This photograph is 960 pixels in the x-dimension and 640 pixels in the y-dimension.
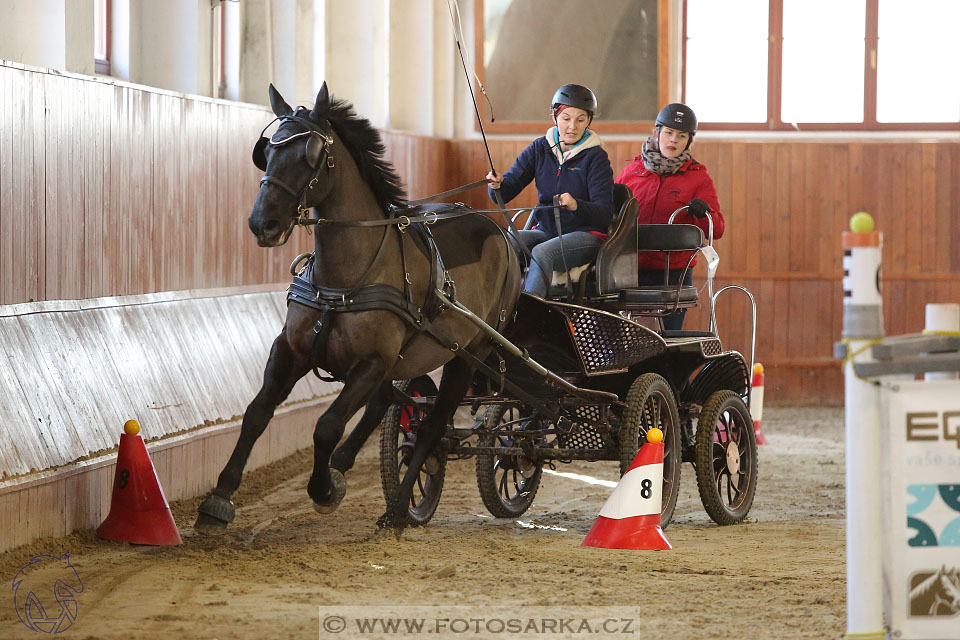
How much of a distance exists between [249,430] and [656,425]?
2175 millimetres

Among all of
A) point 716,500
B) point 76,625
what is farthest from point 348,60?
point 76,625

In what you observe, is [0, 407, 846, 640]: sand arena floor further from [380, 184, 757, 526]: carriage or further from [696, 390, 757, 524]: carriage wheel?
[380, 184, 757, 526]: carriage

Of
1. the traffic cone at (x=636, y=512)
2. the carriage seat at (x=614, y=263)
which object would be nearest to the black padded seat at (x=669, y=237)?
the carriage seat at (x=614, y=263)

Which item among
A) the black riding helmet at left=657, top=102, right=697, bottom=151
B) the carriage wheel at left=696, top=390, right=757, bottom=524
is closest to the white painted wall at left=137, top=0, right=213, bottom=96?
the black riding helmet at left=657, top=102, right=697, bottom=151

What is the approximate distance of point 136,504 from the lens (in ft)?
16.6

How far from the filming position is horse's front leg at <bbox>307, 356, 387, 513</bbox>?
4.86 metres

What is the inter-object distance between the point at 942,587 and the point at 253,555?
107 inches

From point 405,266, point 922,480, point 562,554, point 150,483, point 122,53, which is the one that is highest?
point 122,53

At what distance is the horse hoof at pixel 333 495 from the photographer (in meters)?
5.10

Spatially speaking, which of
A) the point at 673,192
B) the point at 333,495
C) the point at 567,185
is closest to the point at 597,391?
the point at 567,185

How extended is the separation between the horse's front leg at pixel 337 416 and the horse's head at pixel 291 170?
630 mm

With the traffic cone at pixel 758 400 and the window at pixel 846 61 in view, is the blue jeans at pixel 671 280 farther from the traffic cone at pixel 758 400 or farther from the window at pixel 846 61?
the window at pixel 846 61

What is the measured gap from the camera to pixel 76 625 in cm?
379

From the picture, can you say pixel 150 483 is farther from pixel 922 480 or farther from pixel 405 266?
pixel 922 480
